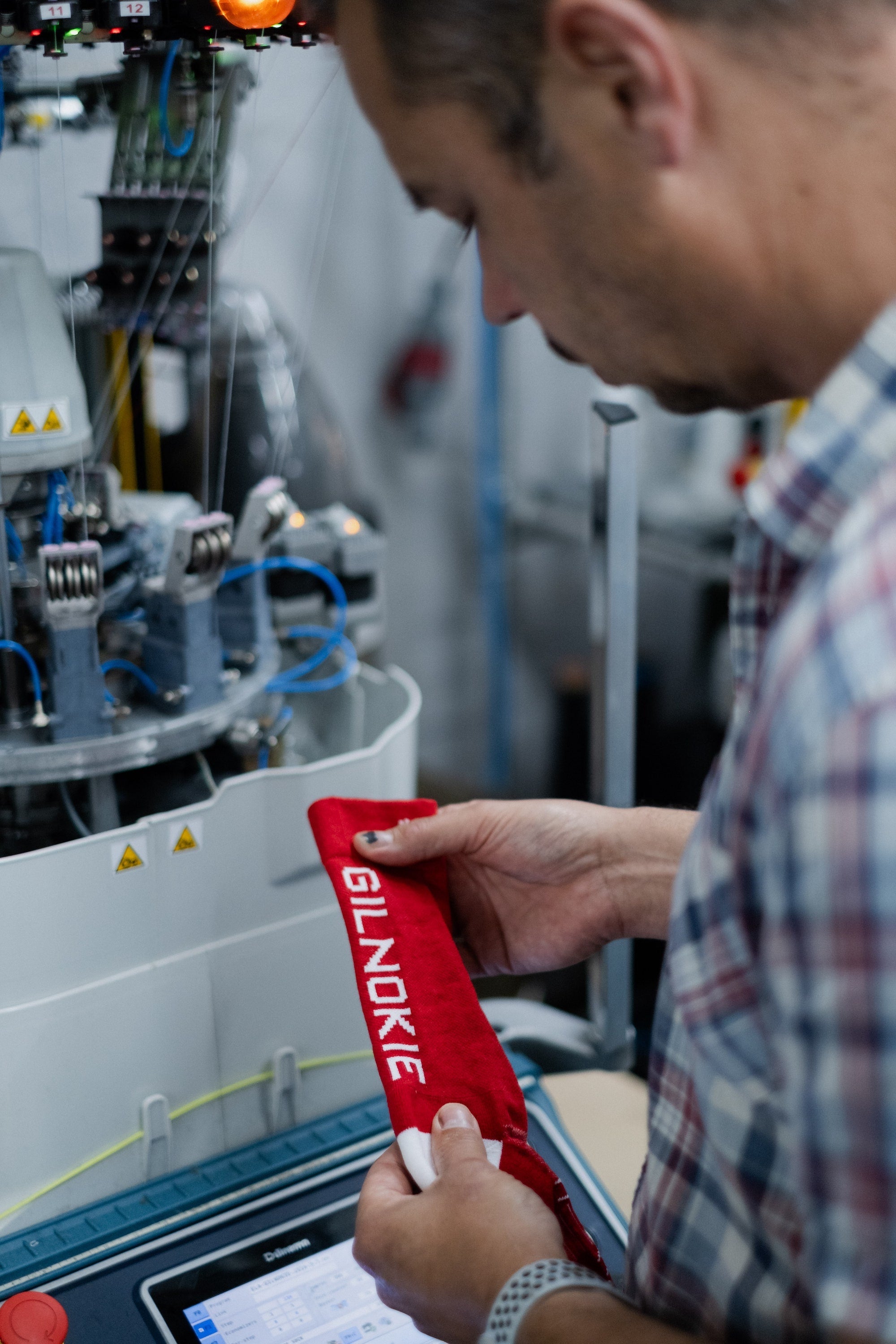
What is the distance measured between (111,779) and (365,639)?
1.06 feet

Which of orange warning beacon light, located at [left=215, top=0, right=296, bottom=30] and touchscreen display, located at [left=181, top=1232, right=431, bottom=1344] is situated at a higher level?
orange warning beacon light, located at [left=215, top=0, right=296, bottom=30]

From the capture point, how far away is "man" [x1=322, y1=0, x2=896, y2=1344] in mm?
397

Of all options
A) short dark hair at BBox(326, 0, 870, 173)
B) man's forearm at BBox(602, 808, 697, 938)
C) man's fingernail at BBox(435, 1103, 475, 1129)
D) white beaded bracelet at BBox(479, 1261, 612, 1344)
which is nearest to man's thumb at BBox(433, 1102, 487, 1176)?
man's fingernail at BBox(435, 1103, 475, 1129)

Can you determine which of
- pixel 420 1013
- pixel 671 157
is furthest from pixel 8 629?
pixel 671 157

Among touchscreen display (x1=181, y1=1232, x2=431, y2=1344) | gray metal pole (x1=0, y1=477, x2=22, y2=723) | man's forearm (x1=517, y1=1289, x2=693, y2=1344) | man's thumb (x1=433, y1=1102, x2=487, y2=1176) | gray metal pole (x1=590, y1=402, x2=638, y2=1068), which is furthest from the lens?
gray metal pole (x1=590, y1=402, x2=638, y2=1068)

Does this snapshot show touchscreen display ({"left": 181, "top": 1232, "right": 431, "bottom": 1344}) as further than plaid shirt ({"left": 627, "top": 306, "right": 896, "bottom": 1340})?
Yes

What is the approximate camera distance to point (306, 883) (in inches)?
38.6

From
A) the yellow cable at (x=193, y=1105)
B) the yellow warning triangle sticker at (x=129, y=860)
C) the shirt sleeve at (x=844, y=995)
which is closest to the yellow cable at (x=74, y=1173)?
the yellow cable at (x=193, y=1105)

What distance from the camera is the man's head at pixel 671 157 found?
46 cm

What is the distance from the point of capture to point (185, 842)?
902mm

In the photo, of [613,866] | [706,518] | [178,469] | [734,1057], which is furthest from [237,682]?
[706,518]

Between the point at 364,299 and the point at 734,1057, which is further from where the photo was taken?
the point at 364,299

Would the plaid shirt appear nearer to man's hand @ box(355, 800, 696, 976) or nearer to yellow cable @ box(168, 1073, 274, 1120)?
man's hand @ box(355, 800, 696, 976)

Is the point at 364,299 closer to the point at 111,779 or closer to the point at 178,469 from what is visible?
the point at 178,469
